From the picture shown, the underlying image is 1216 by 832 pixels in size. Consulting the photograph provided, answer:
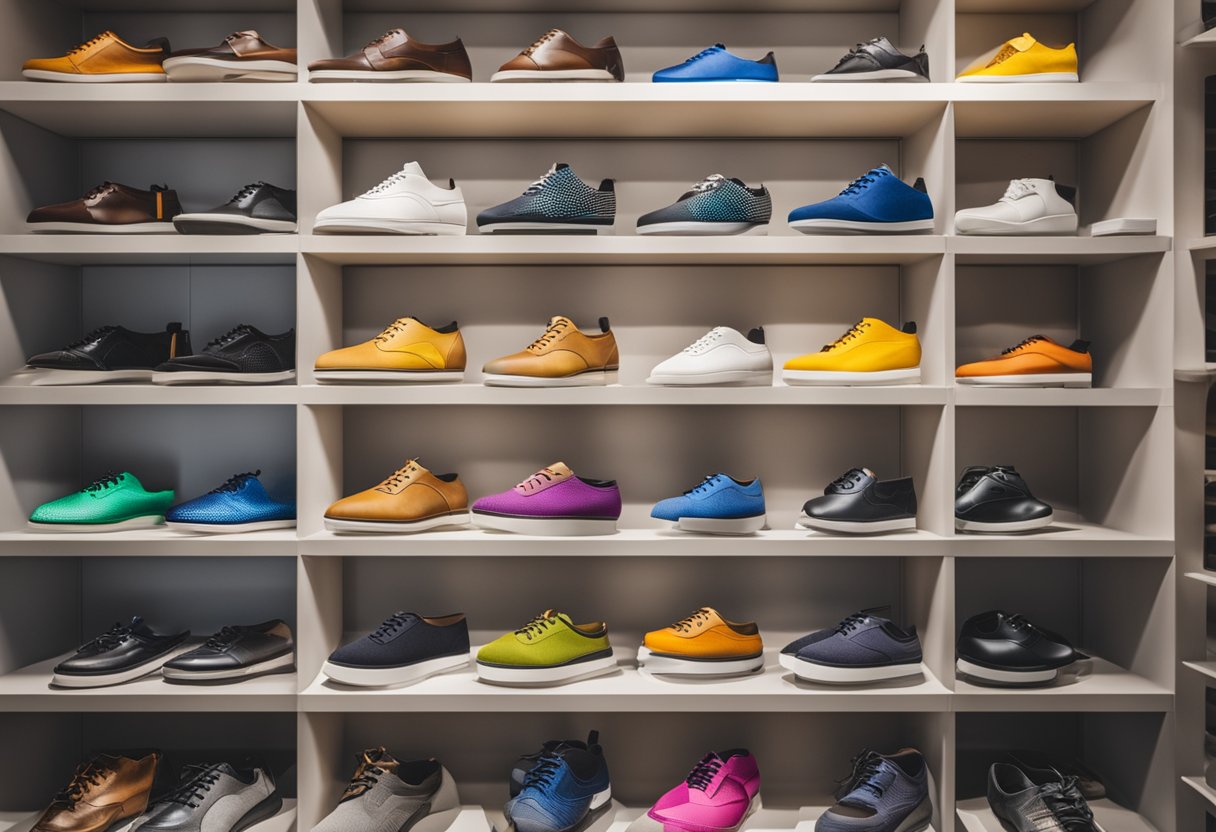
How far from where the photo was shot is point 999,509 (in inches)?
89.4

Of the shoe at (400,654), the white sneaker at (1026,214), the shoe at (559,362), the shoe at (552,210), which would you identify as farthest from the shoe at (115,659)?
the white sneaker at (1026,214)

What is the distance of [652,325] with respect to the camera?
2.62 meters

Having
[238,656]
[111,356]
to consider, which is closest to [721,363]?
[238,656]

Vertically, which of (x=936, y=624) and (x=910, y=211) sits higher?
(x=910, y=211)

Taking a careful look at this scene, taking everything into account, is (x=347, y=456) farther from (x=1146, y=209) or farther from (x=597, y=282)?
(x=1146, y=209)

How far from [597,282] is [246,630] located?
→ 4.78ft

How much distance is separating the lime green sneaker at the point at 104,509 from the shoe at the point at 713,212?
5.41 feet

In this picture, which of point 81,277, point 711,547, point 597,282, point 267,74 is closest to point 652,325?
point 597,282

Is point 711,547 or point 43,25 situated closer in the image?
point 711,547

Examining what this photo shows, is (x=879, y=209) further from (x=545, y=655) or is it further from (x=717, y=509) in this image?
(x=545, y=655)

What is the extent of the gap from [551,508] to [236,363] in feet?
3.14

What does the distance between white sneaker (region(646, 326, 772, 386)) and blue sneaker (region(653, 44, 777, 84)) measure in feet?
2.28

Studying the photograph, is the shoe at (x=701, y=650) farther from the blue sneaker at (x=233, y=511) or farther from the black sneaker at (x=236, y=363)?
the black sneaker at (x=236, y=363)

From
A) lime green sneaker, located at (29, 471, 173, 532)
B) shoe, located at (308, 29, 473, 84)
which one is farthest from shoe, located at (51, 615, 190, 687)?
shoe, located at (308, 29, 473, 84)
